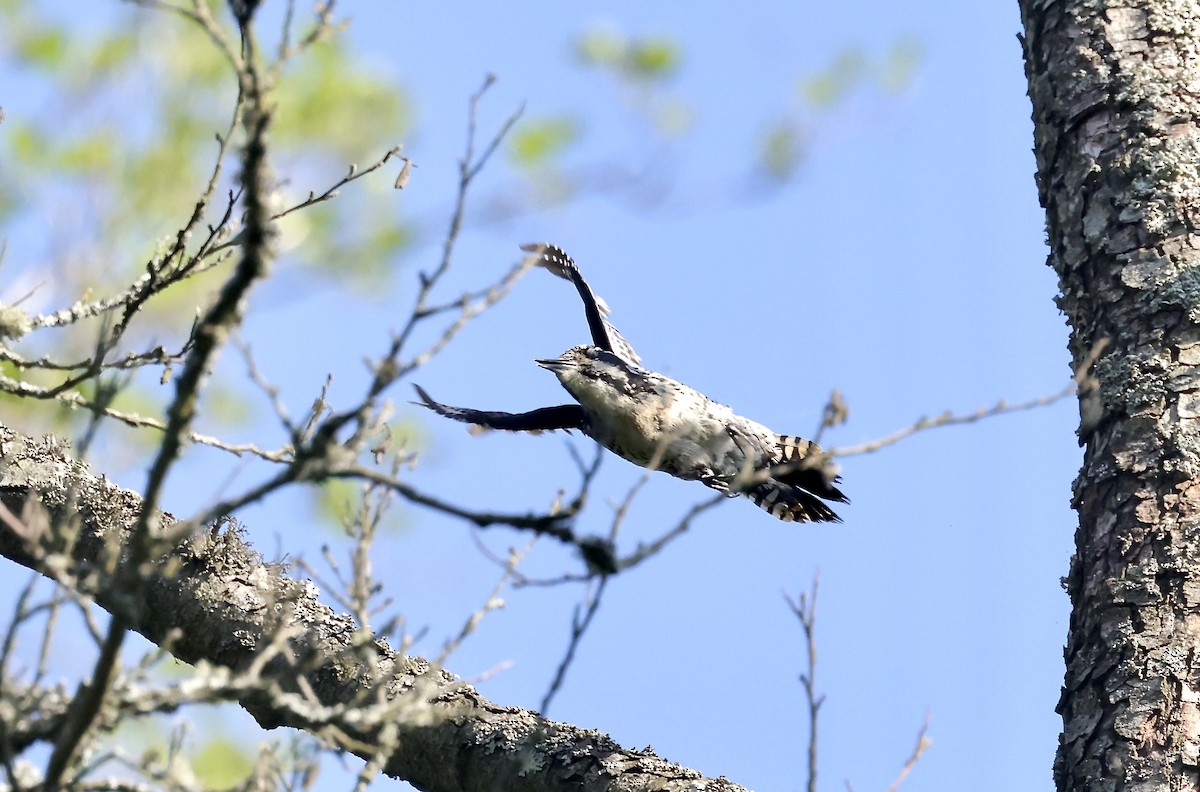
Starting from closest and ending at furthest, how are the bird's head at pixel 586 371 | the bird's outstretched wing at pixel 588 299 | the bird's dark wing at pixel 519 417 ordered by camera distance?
the bird's dark wing at pixel 519 417 < the bird's head at pixel 586 371 < the bird's outstretched wing at pixel 588 299

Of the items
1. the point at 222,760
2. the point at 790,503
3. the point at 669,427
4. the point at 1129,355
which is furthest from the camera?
the point at 222,760

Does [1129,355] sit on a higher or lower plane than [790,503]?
lower

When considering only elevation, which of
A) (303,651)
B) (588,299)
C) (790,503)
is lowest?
(303,651)

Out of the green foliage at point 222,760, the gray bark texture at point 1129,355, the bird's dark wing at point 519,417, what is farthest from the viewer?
the green foliage at point 222,760

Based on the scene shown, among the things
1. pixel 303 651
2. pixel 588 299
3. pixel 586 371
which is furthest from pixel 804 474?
pixel 303 651

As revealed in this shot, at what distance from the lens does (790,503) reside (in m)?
4.33

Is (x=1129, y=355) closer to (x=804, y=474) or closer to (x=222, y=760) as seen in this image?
(x=804, y=474)

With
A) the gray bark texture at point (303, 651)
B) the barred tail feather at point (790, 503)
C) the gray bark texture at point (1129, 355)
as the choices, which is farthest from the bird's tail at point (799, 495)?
the gray bark texture at point (303, 651)

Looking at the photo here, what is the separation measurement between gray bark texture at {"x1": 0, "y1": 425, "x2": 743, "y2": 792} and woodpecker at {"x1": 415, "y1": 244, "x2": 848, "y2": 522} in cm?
136

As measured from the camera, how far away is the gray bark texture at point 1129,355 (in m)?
2.49

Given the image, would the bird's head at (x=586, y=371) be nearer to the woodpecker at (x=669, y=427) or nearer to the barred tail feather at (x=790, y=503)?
the woodpecker at (x=669, y=427)

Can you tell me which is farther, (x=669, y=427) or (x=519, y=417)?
Result: (x=519, y=417)

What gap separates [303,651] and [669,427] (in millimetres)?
1715

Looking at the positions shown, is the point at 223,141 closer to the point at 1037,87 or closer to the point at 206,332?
the point at 206,332
